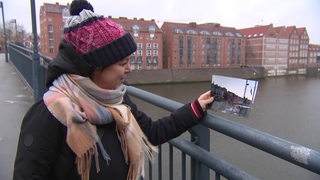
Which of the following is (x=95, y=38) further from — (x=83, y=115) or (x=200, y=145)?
(x=200, y=145)

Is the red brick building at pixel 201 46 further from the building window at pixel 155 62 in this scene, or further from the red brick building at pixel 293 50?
the red brick building at pixel 293 50

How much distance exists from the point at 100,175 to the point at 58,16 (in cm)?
4149

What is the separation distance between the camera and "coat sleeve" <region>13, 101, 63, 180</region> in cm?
111

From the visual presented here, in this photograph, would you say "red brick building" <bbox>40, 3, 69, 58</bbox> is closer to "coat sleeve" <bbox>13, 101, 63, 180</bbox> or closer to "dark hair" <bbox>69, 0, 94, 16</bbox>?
"dark hair" <bbox>69, 0, 94, 16</bbox>

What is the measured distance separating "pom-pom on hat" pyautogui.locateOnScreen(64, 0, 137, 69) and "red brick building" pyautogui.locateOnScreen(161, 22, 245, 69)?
152 ft

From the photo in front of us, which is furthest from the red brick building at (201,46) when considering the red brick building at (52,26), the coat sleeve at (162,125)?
the coat sleeve at (162,125)

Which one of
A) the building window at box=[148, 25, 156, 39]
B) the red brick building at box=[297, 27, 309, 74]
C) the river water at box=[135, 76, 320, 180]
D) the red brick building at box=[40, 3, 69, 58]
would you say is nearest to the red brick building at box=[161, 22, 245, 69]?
the building window at box=[148, 25, 156, 39]

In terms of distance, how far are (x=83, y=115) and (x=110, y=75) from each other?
0.19 meters

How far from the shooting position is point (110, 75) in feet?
4.04

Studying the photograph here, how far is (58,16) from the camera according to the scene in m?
39.4

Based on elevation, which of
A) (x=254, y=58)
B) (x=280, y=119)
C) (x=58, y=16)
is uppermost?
(x=58, y=16)

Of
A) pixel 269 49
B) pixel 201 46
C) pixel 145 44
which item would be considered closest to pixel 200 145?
pixel 145 44

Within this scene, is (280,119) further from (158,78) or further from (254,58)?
(254,58)

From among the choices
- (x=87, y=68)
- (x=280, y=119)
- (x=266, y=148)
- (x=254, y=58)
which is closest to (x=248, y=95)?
(x=266, y=148)
